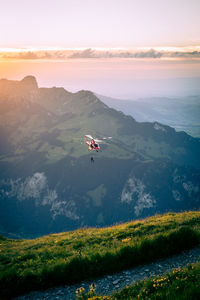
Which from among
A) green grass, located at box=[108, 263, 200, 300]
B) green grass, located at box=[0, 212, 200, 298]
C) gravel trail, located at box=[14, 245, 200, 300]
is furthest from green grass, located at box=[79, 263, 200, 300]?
green grass, located at box=[0, 212, 200, 298]

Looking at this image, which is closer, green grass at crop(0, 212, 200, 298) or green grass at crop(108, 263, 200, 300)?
green grass at crop(108, 263, 200, 300)

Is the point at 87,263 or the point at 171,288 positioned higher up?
the point at 171,288

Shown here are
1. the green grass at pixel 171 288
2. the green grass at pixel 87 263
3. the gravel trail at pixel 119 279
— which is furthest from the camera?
the green grass at pixel 87 263

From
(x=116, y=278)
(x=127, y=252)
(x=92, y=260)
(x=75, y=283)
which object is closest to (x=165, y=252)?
(x=127, y=252)

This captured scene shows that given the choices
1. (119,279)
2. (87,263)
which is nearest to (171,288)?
(119,279)

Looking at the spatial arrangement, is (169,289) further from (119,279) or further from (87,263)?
(87,263)

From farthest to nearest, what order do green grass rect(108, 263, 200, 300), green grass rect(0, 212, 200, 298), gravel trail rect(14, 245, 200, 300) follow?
green grass rect(0, 212, 200, 298)
gravel trail rect(14, 245, 200, 300)
green grass rect(108, 263, 200, 300)

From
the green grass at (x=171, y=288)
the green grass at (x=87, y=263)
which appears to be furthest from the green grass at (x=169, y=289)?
the green grass at (x=87, y=263)

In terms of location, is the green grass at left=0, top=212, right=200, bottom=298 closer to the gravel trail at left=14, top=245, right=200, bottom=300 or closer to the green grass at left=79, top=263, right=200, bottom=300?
the gravel trail at left=14, top=245, right=200, bottom=300

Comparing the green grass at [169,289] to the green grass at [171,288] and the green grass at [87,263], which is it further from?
the green grass at [87,263]
